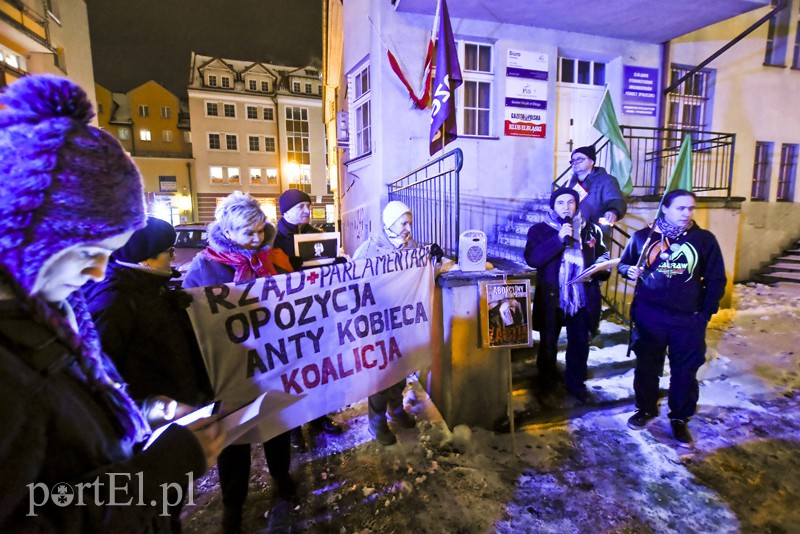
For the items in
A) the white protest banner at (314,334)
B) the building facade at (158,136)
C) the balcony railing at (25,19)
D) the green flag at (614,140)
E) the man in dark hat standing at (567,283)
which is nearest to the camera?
the white protest banner at (314,334)

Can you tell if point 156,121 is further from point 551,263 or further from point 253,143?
point 551,263

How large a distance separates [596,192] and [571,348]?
7.30ft

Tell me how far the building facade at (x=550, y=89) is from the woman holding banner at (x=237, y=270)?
5.18 metres

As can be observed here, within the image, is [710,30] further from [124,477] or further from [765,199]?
[124,477]

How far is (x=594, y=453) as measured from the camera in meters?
3.20

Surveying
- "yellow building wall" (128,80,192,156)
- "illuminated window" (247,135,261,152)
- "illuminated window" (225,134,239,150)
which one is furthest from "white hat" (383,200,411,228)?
"yellow building wall" (128,80,192,156)

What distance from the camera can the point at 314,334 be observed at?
2.62m

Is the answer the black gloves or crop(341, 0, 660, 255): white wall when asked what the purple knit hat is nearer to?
the black gloves

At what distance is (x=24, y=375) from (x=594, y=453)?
12.0 feet

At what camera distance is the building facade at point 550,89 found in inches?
285

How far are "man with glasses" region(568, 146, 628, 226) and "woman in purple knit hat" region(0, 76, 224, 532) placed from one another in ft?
16.0

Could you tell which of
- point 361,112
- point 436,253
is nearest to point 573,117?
point 361,112

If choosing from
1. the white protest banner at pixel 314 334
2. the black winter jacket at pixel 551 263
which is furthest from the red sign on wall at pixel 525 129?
the white protest banner at pixel 314 334

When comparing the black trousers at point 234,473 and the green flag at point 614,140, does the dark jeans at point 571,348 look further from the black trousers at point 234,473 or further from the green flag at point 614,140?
the green flag at point 614,140
